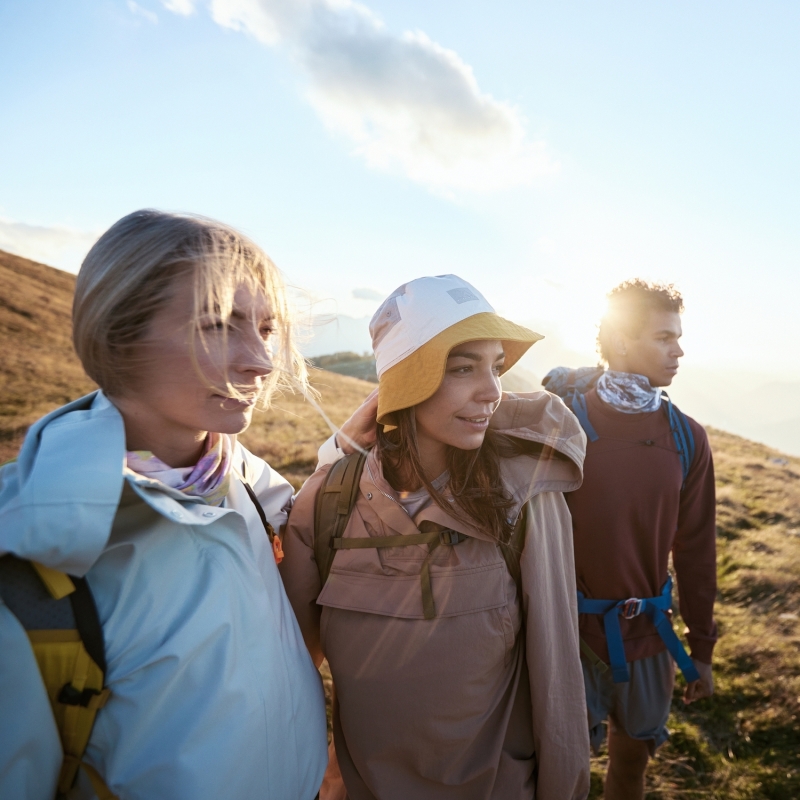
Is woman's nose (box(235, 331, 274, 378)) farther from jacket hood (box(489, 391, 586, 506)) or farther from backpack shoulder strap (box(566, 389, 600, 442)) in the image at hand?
backpack shoulder strap (box(566, 389, 600, 442))

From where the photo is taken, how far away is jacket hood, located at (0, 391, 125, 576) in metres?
1.20

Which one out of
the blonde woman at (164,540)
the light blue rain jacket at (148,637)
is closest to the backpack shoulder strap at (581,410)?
the blonde woman at (164,540)

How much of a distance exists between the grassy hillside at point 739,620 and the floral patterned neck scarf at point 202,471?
30cm

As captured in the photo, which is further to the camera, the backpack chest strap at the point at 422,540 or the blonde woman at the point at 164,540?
the backpack chest strap at the point at 422,540

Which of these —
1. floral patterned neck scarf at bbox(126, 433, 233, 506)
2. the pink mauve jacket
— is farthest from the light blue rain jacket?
the pink mauve jacket

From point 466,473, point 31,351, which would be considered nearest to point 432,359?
point 466,473

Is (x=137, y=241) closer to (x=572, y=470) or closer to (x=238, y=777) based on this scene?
(x=238, y=777)

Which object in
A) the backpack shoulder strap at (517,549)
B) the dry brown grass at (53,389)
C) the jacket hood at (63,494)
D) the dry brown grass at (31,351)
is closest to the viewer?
the jacket hood at (63,494)

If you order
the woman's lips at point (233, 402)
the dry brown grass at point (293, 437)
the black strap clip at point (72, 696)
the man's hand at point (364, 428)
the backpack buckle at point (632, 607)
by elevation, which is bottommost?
the dry brown grass at point (293, 437)

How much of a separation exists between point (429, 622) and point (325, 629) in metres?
0.50

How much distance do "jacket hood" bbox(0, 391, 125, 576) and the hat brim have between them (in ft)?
3.95

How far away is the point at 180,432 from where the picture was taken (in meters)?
1.68

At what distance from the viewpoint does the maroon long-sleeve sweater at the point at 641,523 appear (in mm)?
2943

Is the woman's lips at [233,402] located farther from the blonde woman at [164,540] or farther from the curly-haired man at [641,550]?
the curly-haired man at [641,550]
